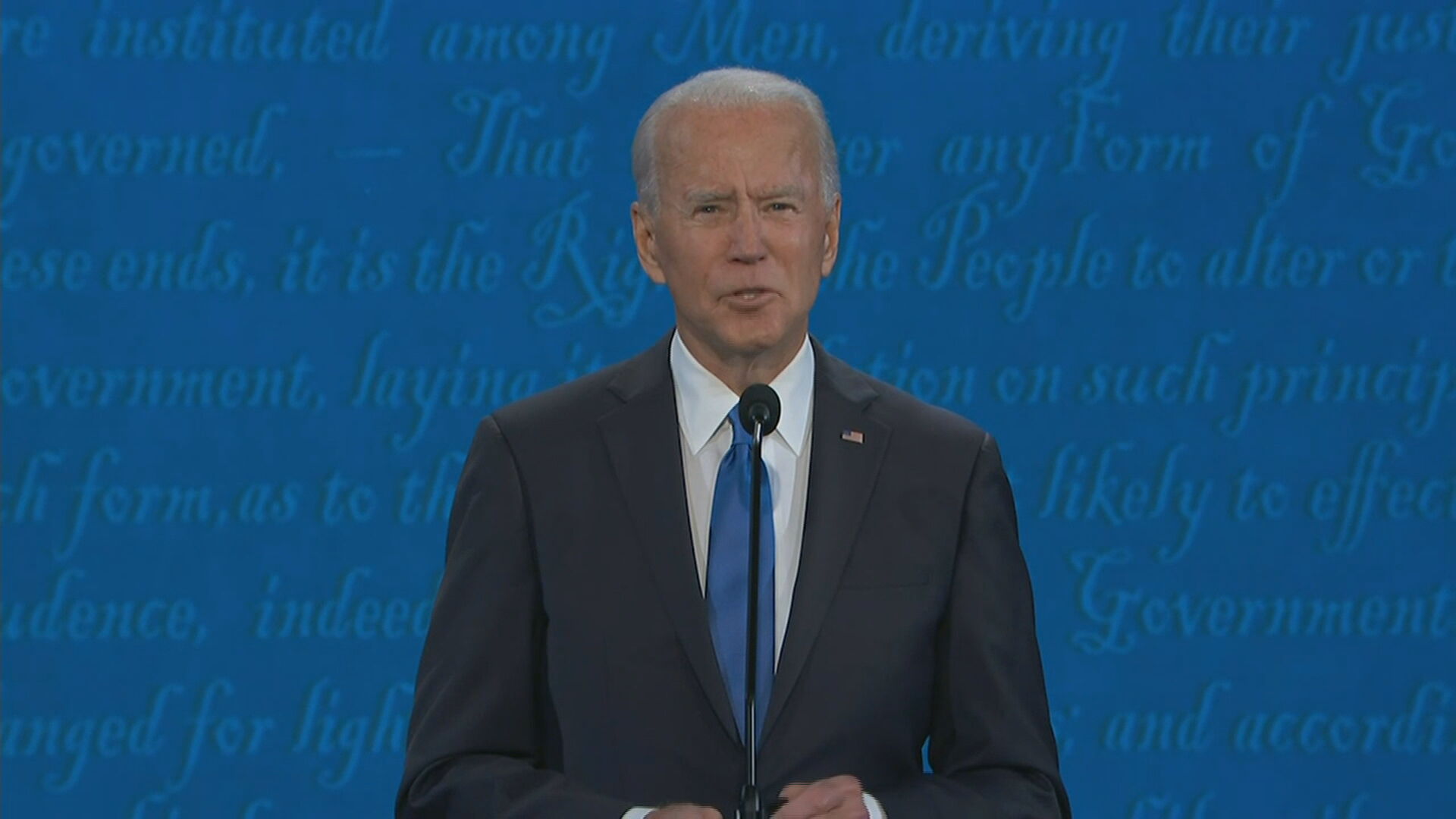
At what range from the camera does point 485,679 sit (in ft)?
6.09

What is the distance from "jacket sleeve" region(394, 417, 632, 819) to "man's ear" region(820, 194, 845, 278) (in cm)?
40

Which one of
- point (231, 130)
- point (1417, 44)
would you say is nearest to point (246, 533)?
point (231, 130)

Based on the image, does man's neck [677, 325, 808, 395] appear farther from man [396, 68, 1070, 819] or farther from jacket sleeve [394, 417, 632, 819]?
jacket sleeve [394, 417, 632, 819]

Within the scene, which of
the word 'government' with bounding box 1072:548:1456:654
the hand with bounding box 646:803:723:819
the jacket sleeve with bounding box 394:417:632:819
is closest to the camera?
the hand with bounding box 646:803:723:819

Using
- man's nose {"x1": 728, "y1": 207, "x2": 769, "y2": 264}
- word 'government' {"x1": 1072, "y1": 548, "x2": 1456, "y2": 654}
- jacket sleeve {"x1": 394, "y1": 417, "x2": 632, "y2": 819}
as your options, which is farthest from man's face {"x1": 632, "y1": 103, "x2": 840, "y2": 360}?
word 'government' {"x1": 1072, "y1": 548, "x2": 1456, "y2": 654}

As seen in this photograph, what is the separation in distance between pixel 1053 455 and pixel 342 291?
1.32 m

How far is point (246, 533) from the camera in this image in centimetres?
339

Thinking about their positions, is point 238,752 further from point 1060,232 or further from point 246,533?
point 1060,232

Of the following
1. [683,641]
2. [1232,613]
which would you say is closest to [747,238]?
[683,641]

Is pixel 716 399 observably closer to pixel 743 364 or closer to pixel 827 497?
pixel 743 364

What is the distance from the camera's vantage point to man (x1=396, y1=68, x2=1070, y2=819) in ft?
6.00

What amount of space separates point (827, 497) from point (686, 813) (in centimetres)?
40

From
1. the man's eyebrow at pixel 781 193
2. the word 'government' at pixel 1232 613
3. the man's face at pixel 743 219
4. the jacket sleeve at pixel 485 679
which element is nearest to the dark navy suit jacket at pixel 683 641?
the jacket sleeve at pixel 485 679

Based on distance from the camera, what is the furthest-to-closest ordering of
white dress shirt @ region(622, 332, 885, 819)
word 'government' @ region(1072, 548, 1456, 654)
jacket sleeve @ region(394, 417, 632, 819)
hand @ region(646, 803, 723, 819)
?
word 'government' @ region(1072, 548, 1456, 654)
white dress shirt @ region(622, 332, 885, 819)
jacket sleeve @ region(394, 417, 632, 819)
hand @ region(646, 803, 723, 819)
